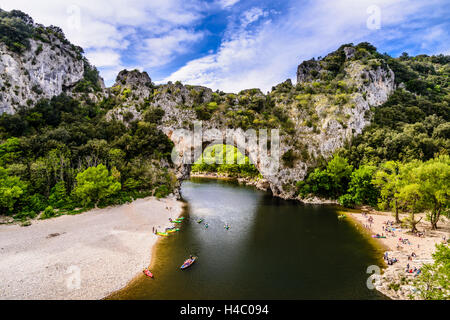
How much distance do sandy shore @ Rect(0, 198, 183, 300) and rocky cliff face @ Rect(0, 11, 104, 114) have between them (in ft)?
116

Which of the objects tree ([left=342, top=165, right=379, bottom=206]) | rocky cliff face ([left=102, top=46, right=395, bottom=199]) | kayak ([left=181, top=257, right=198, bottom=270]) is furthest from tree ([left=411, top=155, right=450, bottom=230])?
kayak ([left=181, top=257, right=198, bottom=270])

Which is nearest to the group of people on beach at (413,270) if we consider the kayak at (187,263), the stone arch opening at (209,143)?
the kayak at (187,263)

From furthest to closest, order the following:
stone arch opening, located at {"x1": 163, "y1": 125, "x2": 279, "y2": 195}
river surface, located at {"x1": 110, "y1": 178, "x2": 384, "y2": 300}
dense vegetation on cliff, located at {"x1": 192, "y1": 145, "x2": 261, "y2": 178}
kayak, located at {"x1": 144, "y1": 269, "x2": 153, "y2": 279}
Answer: dense vegetation on cliff, located at {"x1": 192, "y1": 145, "x2": 261, "y2": 178} < stone arch opening, located at {"x1": 163, "y1": 125, "x2": 279, "y2": 195} < kayak, located at {"x1": 144, "y1": 269, "x2": 153, "y2": 279} < river surface, located at {"x1": 110, "y1": 178, "x2": 384, "y2": 300}

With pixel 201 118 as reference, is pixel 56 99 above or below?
above

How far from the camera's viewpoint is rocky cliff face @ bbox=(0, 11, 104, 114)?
158 feet

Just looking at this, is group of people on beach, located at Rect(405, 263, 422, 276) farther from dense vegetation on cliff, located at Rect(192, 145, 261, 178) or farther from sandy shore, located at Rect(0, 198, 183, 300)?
dense vegetation on cliff, located at Rect(192, 145, 261, 178)

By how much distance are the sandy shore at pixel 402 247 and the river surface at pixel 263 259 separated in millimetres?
1705

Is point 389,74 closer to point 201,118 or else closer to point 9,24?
point 201,118

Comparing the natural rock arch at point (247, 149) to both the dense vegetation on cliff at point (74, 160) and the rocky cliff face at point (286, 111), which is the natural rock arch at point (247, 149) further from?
the dense vegetation on cliff at point (74, 160)

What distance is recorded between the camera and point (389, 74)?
230ft

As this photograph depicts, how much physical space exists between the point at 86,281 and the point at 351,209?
4671 cm

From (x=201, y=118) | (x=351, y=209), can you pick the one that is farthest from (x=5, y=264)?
(x=351, y=209)

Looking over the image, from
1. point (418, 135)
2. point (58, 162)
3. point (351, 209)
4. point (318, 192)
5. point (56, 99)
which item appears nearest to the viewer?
point (58, 162)

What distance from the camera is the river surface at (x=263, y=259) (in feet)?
64.3
